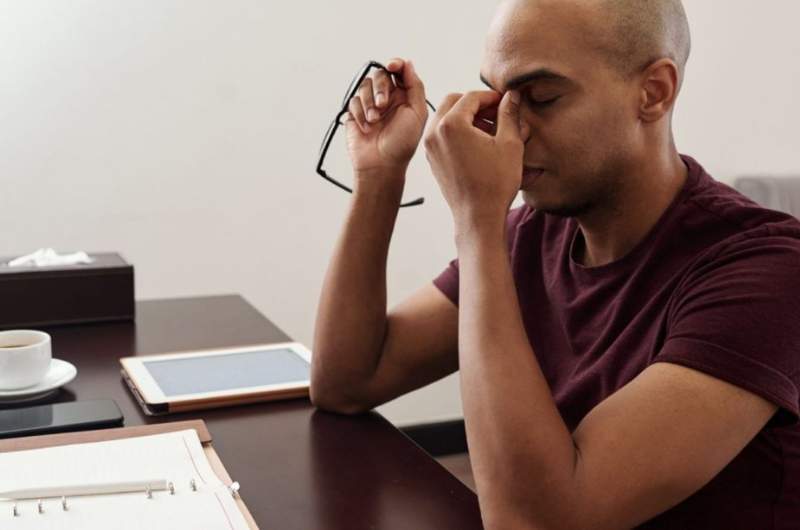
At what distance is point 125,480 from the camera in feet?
2.94

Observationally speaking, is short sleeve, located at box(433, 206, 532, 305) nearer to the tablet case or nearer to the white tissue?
the tablet case

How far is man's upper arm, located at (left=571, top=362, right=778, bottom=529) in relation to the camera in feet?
2.84

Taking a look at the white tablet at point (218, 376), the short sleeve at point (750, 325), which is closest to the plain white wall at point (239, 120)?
the white tablet at point (218, 376)

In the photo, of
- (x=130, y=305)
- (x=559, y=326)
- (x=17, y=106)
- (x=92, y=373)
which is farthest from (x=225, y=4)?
(x=559, y=326)

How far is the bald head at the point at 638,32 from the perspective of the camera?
107 centimetres

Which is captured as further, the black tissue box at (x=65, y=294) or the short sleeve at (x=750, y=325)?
the black tissue box at (x=65, y=294)

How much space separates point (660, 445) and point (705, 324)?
13cm

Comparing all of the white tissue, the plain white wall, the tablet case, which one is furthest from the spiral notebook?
the plain white wall

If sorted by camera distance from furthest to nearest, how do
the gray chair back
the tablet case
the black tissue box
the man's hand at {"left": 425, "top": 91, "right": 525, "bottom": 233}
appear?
1. the gray chair back
2. the black tissue box
3. the tablet case
4. the man's hand at {"left": 425, "top": 91, "right": 525, "bottom": 233}

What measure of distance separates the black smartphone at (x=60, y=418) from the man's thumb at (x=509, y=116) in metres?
0.54

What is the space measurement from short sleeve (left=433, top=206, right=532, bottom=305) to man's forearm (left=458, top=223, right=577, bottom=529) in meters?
0.30

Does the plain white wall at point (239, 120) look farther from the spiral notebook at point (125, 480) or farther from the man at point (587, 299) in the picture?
the spiral notebook at point (125, 480)

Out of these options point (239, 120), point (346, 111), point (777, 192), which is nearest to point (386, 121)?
point (346, 111)

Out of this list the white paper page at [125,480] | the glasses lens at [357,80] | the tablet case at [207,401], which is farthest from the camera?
the glasses lens at [357,80]
